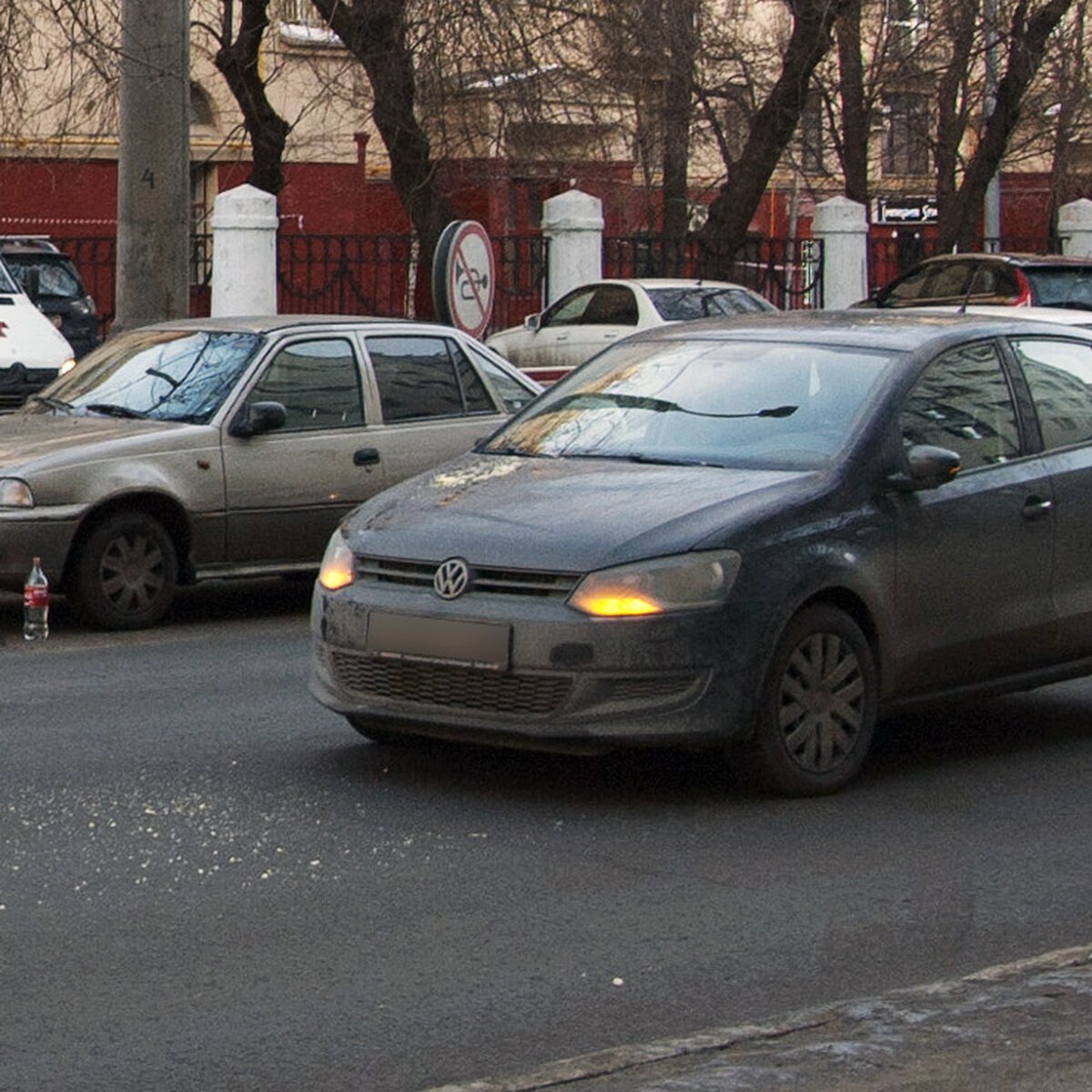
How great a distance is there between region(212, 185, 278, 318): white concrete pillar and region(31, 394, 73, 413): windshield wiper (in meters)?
10.7

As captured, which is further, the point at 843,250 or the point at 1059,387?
the point at 843,250

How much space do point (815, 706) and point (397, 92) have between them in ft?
59.1

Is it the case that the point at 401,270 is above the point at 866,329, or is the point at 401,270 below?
above

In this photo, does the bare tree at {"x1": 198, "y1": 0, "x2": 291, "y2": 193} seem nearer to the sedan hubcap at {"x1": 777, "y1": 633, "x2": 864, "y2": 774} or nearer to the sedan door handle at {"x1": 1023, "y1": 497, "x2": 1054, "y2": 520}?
the sedan door handle at {"x1": 1023, "y1": 497, "x2": 1054, "y2": 520}

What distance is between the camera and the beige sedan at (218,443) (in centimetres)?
1198

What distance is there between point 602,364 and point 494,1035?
4341mm

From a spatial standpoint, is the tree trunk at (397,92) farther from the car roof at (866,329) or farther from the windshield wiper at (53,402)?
the car roof at (866,329)

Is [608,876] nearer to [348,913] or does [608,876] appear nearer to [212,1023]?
[348,913]

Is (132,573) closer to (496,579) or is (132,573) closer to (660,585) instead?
(496,579)

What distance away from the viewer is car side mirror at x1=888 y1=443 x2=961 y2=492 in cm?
817

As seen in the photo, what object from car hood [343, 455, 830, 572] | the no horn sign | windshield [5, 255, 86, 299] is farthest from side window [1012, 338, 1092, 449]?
windshield [5, 255, 86, 299]

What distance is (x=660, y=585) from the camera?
7535 millimetres

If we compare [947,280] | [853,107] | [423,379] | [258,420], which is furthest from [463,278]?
[853,107]

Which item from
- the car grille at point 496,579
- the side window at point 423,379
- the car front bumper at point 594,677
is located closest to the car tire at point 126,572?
the side window at point 423,379
